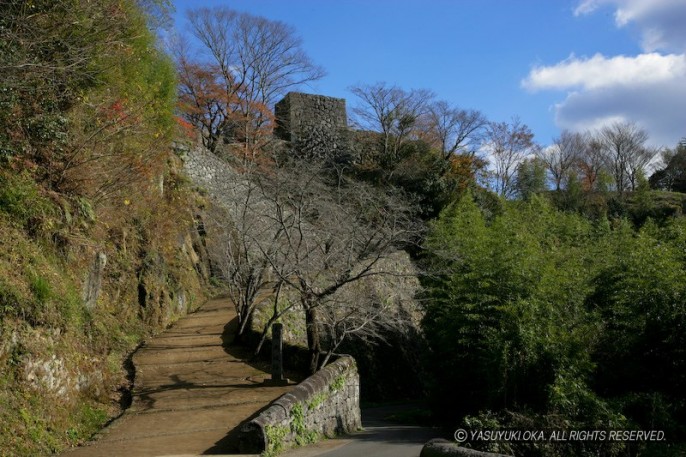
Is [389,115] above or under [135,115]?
above

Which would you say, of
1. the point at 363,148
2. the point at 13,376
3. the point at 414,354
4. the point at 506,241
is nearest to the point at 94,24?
the point at 13,376

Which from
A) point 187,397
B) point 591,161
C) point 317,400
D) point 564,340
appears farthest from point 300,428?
point 591,161

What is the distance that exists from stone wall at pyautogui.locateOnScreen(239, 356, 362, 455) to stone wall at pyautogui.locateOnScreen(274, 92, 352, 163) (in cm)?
2101

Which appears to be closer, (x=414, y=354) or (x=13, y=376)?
(x=13, y=376)

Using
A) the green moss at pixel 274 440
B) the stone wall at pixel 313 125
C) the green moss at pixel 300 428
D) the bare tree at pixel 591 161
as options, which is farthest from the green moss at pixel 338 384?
the bare tree at pixel 591 161

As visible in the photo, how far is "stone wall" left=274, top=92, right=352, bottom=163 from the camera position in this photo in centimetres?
3225

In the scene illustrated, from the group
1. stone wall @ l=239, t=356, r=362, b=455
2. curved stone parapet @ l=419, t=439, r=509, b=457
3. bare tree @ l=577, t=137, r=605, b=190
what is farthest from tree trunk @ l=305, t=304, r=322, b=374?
bare tree @ l=577, t=137, r=605, b=190

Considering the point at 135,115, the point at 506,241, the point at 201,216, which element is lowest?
the point at 506,241

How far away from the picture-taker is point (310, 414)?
9703 mm

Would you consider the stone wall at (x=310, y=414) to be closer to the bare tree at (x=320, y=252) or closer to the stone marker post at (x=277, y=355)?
the bare tree at (x=320, y=252)

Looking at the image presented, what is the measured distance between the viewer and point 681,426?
10.1 m

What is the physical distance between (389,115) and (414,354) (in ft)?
49.3

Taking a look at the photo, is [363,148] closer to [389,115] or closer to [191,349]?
[389,115]

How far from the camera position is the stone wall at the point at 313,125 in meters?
32.2
